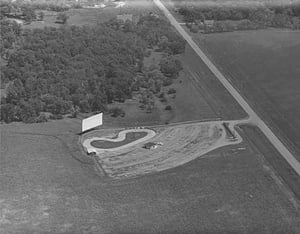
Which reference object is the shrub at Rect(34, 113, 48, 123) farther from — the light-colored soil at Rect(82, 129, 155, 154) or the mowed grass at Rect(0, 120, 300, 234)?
the light-colored soil at Rect(82, 129, 155, 154)

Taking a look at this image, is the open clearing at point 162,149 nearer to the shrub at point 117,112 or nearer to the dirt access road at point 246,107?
the dirt access road at point 246,107

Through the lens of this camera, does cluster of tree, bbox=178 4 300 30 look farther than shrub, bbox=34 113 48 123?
Yes

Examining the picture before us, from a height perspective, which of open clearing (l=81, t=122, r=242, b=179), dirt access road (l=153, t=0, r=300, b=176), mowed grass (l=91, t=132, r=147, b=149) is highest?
dirt access road (l=153, t=0, r=300, b=176)

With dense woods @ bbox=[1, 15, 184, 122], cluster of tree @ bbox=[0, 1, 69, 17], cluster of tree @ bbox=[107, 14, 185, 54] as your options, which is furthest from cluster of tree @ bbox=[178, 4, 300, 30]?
cluster of tree @ bbox=[0, 1, 69, 17]

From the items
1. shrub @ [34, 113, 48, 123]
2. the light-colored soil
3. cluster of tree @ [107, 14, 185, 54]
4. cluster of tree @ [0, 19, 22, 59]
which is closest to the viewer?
the light-colored soil

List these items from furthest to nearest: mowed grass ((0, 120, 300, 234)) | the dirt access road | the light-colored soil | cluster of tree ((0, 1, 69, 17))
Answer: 1. cluster of tree ((0, 1, 69, 17))
2. the light-colored soil
3. the dirt access road
4. mowed grass ((0, 120, 300, 234))

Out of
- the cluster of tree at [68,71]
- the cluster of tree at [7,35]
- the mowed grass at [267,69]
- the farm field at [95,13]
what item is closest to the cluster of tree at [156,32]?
the cluster of tree at [68,71]

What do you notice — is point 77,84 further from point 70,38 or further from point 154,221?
point 154,221
